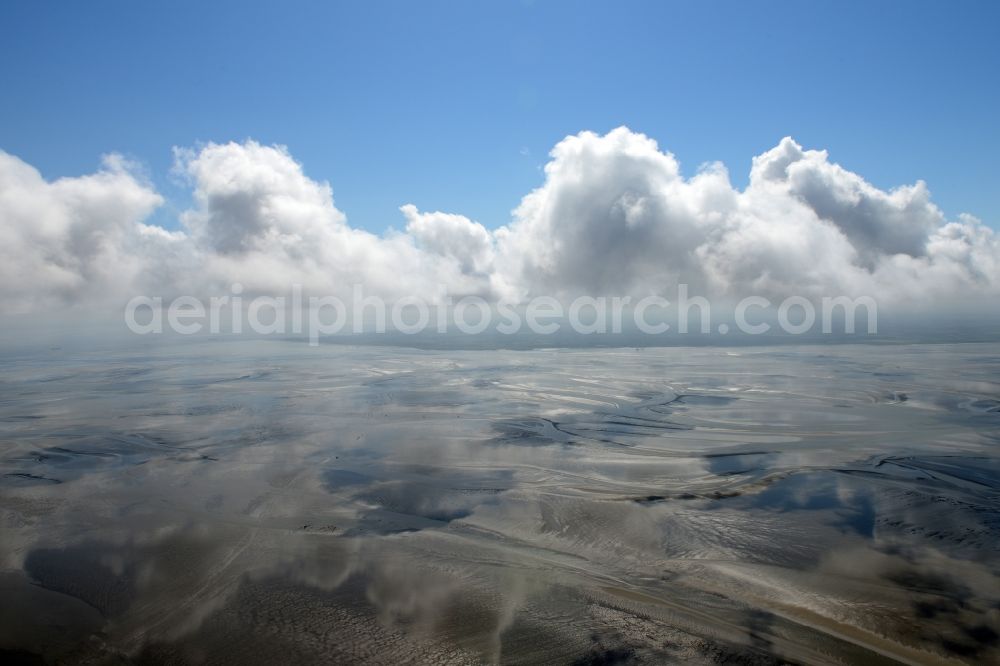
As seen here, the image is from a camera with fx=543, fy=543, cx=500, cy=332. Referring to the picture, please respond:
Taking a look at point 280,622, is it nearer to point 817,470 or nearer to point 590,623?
point 590,623

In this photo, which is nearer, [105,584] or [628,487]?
[105,584]

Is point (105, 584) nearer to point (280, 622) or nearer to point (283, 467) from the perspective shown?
point (280, 622)

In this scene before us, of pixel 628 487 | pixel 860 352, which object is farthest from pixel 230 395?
pixel 860 352

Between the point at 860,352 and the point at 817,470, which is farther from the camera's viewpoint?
the point at 860,352

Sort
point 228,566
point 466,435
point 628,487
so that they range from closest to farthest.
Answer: point 228,566, point 628,487, point 466,435

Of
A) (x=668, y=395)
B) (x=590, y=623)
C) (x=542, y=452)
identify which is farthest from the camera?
(x=668, y=395)

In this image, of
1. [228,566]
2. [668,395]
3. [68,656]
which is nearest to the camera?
[68,656]

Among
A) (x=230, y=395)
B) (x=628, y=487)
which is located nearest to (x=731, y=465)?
(x=628, y=487)
